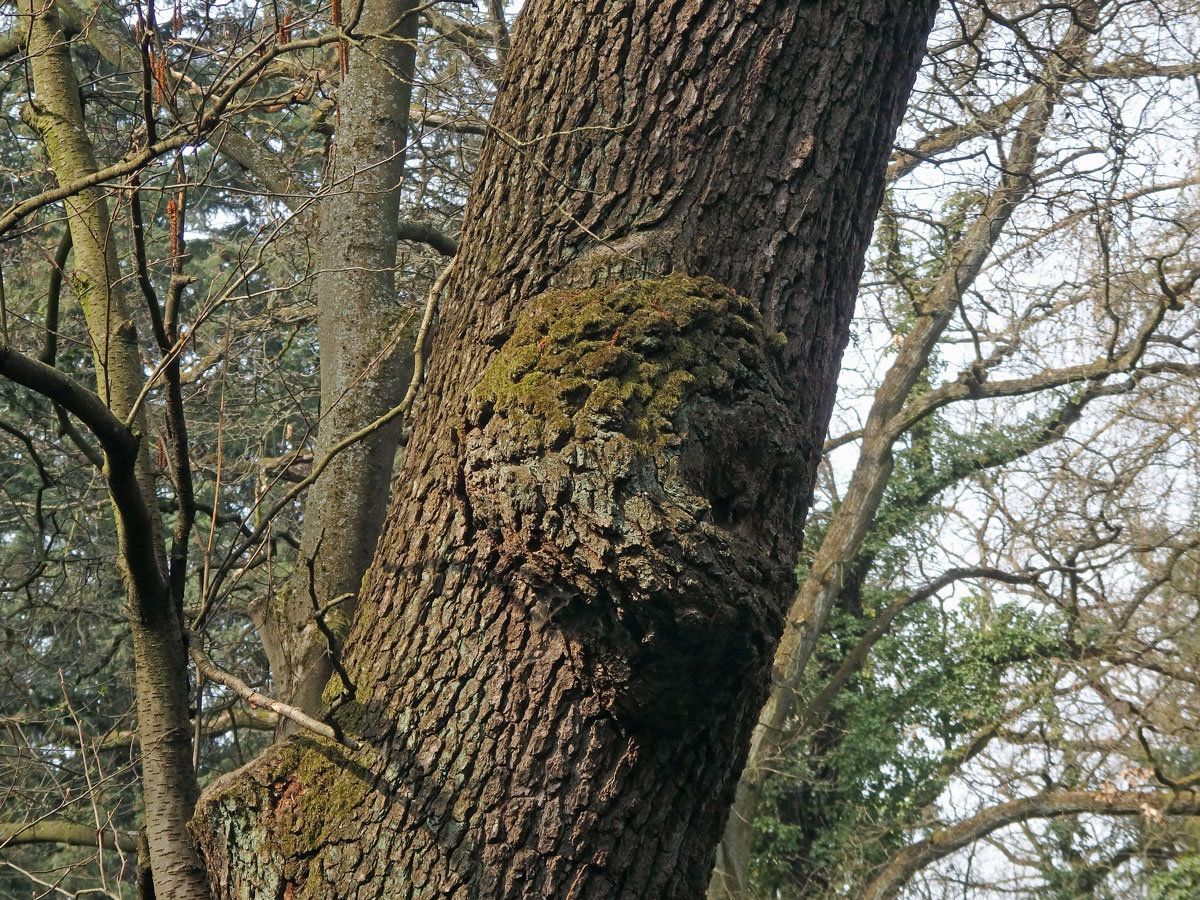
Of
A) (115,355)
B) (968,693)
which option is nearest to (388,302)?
(115,355)

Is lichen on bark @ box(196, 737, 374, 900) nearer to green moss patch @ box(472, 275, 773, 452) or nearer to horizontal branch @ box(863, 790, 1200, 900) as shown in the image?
green moss patch @ box(472, 275, 773, 452)

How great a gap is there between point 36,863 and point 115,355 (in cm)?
811

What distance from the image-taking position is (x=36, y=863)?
8.60 m

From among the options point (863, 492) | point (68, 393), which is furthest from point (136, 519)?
point (863, 492)

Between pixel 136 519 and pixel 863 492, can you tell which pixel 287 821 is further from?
pixel 863 492

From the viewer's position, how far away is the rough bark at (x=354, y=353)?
3195 millimetres

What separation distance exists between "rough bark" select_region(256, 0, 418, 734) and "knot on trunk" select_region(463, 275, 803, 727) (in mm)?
1606

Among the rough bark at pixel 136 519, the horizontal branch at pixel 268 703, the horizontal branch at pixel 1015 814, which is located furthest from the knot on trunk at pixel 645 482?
the horizontal branch at pixel 1015 814

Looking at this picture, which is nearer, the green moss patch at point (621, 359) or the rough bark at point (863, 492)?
the green moss patch at point (621, 359)

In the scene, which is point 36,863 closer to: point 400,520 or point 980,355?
point 400,520

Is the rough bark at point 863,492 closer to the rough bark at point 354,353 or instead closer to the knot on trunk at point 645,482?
the rough bark at point 354,353

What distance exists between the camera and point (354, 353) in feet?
11.5

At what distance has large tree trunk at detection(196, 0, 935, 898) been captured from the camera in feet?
4.75

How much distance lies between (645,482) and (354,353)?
7.65 ft
